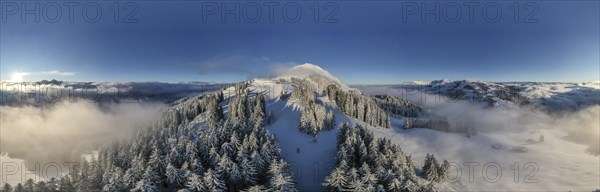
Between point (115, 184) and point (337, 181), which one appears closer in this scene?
point (115, 184)

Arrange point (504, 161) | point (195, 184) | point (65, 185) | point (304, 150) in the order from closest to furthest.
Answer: point (195, 184) < point (65, 185) < point (304, 150) < point (504, 161)

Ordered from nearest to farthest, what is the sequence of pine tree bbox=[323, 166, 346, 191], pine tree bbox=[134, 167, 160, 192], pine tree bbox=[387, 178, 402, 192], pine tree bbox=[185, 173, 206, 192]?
pine tree bbox=[185, 173, 206, 192] < pine tree bbox=[134, 167, 160, 192] < pine tree bbox=[387, 178, 402, 192] < pine tree bbox=[323, 166, 346, 191]

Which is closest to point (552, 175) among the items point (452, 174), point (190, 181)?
point (452, 174)

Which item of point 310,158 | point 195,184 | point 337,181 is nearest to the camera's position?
point 195,184

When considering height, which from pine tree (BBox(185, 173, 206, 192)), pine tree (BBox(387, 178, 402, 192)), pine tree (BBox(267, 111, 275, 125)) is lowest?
pine tree (BBox(387, 178, 402, 192))

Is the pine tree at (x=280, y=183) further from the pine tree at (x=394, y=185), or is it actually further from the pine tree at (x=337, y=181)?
the pine tree at (x=394, y=185)

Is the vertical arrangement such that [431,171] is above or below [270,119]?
below

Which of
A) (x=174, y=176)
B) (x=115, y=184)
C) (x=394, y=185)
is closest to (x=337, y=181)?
(x=394, y=185)

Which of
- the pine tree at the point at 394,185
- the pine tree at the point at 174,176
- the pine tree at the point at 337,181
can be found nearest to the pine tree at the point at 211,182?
the pine tree at the point at 174,176

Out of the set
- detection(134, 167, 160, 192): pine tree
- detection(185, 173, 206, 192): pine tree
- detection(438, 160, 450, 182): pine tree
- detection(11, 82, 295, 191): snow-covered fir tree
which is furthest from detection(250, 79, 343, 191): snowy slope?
detection(134, 167, 160, 192): pine tree

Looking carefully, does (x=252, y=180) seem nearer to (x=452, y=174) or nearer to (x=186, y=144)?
(x=186, y=144)

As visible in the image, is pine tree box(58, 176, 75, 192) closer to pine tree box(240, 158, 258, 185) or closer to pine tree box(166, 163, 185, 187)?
pine tree box(166, 163, 185, 187)

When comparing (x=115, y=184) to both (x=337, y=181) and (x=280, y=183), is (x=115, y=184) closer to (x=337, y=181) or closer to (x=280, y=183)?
(x=280, y=183)
